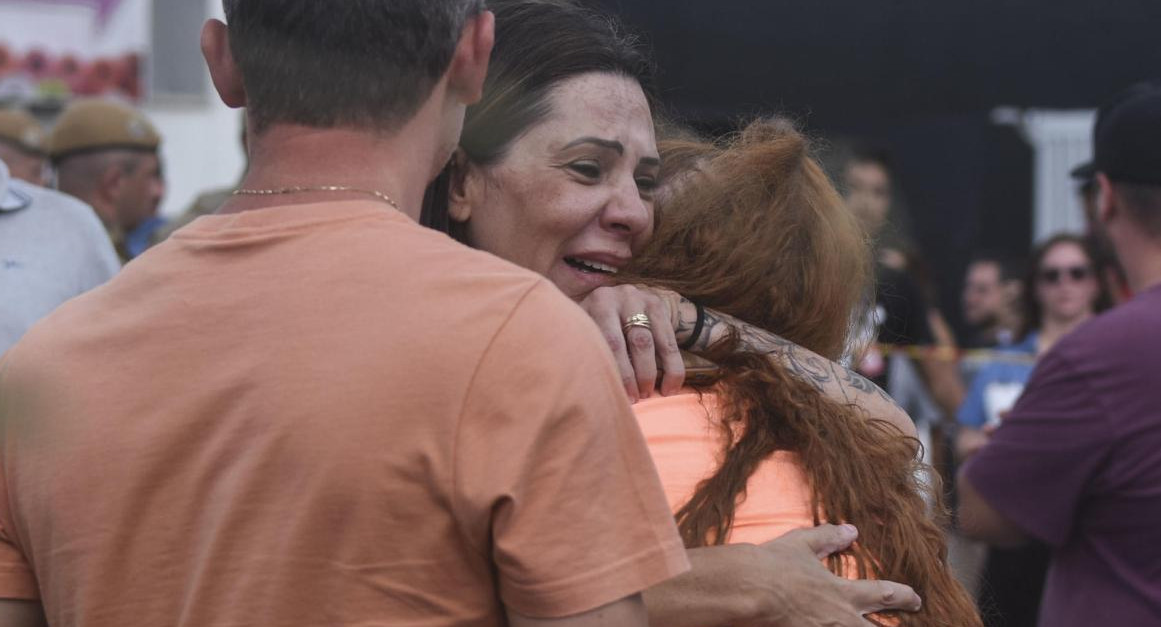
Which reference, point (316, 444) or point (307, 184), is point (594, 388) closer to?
point (316, 444)

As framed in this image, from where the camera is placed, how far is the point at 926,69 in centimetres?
873

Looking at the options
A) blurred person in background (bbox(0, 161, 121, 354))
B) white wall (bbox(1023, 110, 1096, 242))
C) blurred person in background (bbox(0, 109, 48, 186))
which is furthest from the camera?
white wall (bbox(1023, 110, 1096, 242))

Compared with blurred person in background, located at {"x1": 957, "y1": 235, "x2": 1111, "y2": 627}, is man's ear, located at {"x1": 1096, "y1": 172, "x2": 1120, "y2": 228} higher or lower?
higher

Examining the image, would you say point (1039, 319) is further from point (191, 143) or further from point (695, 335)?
point (191, 143)

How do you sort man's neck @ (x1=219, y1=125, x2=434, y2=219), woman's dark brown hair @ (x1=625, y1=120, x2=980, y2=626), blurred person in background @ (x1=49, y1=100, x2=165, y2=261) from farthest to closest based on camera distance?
blurred person in background @ (x1=49, y1=100, x2=165, y2=261), woman's dark brown hair @ (x1=625, y1=120, x2=980, y2=626), man's neck @ (x1=219, y1=125, x2=434, y2=219)

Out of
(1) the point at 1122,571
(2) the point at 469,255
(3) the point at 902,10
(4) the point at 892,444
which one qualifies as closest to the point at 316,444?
(2) the point at 469,255

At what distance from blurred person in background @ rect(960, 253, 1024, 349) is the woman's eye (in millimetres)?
6284

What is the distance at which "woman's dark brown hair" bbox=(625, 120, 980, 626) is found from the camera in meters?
1.84

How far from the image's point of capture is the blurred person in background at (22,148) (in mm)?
5457

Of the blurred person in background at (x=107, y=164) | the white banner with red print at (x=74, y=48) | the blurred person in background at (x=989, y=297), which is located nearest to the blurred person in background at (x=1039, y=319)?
the blurred person in background at (x=989, y=297)

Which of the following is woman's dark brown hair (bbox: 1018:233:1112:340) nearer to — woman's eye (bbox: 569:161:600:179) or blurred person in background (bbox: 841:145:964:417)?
blurred person in background (bbox: 841:145:964:417)

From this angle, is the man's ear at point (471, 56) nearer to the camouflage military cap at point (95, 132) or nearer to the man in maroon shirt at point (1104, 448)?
the man in maroon shirt at point (1104, 448)

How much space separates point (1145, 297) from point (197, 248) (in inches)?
88.0

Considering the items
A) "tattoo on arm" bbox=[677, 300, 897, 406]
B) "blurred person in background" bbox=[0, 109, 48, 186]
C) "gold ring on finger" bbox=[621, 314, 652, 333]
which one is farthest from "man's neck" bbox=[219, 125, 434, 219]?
"blurred person in background" bbox=[0, 109, 48, 186]
